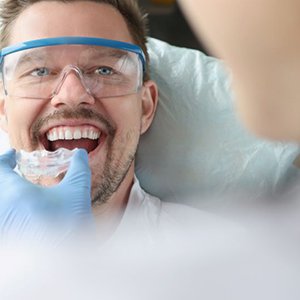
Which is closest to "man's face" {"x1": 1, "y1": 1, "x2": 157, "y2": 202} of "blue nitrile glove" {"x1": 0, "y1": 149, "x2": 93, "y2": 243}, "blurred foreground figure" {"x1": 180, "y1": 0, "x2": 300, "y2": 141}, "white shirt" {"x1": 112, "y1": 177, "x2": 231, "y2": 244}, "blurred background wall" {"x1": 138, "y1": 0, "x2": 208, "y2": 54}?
"white shirt" {"x1": 112, "y1": 177, "x2": 231, "y2": 244}

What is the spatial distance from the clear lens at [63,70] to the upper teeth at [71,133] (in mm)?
98

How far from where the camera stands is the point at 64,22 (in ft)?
5.45

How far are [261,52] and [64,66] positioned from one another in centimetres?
105

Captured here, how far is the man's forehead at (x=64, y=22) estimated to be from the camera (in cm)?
166

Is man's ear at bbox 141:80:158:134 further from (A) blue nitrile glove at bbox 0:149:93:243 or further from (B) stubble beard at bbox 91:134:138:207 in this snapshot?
(A) blue nitrile glove at bbox 0:149:93:243

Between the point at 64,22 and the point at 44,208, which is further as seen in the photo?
the point at 64,22

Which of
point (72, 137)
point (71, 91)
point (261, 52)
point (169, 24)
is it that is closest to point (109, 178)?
point (72, 137)

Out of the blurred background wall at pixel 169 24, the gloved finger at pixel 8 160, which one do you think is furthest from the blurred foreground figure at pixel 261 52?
the blurred background wall at pixel 169 24

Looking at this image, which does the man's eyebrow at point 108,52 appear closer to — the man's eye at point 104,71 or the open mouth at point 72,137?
the man's eye at point 104,71

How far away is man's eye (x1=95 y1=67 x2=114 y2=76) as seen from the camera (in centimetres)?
168

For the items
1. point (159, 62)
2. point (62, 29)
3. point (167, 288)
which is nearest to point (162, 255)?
point (167, 288)

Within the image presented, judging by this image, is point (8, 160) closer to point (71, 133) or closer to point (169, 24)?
point (71, 133)

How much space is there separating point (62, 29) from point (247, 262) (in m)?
1.15

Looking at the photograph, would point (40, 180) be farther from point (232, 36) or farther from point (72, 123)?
point (232, 36)
